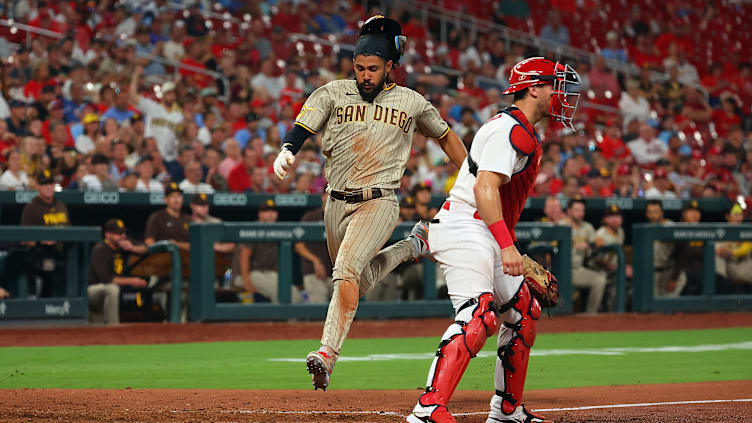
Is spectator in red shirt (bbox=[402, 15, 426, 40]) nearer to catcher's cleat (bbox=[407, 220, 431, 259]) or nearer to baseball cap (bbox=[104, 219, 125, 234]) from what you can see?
baseball cap (bbox=[104, 219, 125, 234])

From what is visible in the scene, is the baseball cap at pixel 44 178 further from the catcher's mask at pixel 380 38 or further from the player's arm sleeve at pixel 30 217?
the catcher's mask at pixel 380 38

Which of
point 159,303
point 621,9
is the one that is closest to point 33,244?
point 159,303

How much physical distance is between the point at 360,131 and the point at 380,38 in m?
0.55

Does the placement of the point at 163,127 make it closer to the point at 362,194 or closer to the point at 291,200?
the point at 291,200

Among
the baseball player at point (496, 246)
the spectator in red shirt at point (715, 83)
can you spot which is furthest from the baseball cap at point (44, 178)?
the spectator in red shirt at point (715, 83)

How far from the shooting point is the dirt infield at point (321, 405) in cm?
542

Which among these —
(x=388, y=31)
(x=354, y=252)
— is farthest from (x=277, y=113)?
(x=354, y=252)

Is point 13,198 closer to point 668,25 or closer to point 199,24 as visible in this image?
point 199,24

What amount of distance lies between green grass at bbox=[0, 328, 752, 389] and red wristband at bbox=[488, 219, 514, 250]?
2.73 metres

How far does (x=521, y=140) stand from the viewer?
4.92 m

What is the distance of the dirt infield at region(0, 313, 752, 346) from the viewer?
36.0 ft

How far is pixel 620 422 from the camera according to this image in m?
5.35

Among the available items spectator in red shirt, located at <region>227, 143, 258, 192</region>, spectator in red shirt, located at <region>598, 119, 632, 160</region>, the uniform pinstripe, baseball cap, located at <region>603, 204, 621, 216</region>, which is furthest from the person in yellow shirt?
the uniform pinstripe

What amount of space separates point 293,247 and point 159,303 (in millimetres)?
1639
